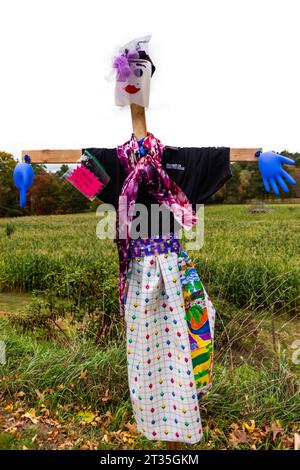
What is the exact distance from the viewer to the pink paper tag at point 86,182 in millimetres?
2490

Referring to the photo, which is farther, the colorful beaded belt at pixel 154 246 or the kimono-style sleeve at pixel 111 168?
the kimono-style sleeve at pixel 111 168

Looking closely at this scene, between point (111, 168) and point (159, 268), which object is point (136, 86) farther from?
point (159, 268)

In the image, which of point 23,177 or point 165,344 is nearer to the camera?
point 165,344

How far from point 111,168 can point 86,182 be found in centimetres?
17

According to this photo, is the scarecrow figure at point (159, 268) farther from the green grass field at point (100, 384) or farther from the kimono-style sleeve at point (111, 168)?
the green grass field at point (100, 384)

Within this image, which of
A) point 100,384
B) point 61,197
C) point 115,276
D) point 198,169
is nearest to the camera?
point 198,169

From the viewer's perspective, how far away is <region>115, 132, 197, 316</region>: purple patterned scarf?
7.71 feet

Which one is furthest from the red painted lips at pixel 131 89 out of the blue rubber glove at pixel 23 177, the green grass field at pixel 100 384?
the green grass field at pixel 100 384

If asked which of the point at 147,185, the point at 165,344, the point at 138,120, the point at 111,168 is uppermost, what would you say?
the point at 138,120

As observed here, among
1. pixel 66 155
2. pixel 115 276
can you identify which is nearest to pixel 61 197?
pixel 115 276

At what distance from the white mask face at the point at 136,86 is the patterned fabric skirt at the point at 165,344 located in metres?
0.80

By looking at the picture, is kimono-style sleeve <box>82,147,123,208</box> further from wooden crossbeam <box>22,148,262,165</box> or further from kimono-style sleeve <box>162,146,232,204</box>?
kimono-style sleeve <box>162,146,232,204</box>

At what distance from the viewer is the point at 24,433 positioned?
111 inches

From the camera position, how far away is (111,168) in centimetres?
253
